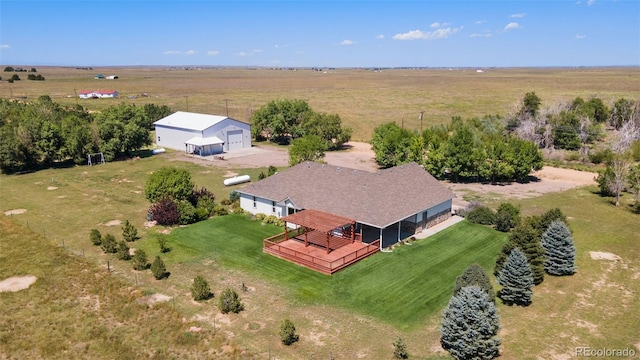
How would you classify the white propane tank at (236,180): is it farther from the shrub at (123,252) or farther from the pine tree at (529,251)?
the pine tree at (529,251)

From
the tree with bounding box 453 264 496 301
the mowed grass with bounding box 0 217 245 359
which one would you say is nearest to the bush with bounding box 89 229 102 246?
the mowed grass with bounding box 0 217 245 359

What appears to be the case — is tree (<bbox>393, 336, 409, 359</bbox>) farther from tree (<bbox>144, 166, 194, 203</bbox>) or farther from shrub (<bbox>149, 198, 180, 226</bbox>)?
tree (<bbox>144, 166, 194, 203</bbox>)

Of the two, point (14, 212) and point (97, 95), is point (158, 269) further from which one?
point (97, 95)

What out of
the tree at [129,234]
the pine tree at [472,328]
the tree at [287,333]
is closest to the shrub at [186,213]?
the tree at [129,234]

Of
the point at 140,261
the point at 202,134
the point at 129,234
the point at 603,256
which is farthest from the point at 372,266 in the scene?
the point at 202,134

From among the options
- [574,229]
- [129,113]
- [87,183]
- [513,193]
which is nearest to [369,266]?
[574,229]

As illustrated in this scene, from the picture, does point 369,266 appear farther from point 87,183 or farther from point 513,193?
point 87,183
